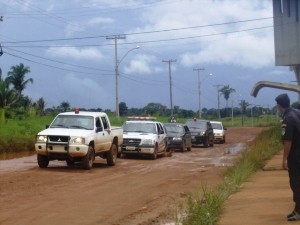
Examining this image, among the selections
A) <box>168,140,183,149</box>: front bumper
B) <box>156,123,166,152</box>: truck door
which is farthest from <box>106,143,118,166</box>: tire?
<box>168,140,183,149</box>: front bumper

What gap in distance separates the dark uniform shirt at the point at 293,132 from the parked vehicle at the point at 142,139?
1696 centimetres

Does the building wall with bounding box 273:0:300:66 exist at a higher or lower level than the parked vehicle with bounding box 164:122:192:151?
higher

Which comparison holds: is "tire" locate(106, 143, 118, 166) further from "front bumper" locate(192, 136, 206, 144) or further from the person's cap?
"front bumper" locate(192, 136, 206, 144)

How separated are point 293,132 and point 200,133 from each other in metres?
30.2

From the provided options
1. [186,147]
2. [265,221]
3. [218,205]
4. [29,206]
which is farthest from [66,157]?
[186,147]

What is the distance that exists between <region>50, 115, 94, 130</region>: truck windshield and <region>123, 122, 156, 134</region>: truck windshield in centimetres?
568

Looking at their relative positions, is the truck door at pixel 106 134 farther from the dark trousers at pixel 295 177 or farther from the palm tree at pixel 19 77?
the palm tree at pixel 19 77

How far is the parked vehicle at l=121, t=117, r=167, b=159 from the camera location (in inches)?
1006

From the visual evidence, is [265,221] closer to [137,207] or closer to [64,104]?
[137,207]

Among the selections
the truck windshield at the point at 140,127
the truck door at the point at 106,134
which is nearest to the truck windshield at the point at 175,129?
the truck windshield at the point at 140,127

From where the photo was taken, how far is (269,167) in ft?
59.8

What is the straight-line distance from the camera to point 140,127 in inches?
1069

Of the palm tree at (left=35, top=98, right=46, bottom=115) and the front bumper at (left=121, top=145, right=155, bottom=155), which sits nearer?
the front bumper at (left=121, top=145, right=155, bottom=155)

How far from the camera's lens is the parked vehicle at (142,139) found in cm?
2556
